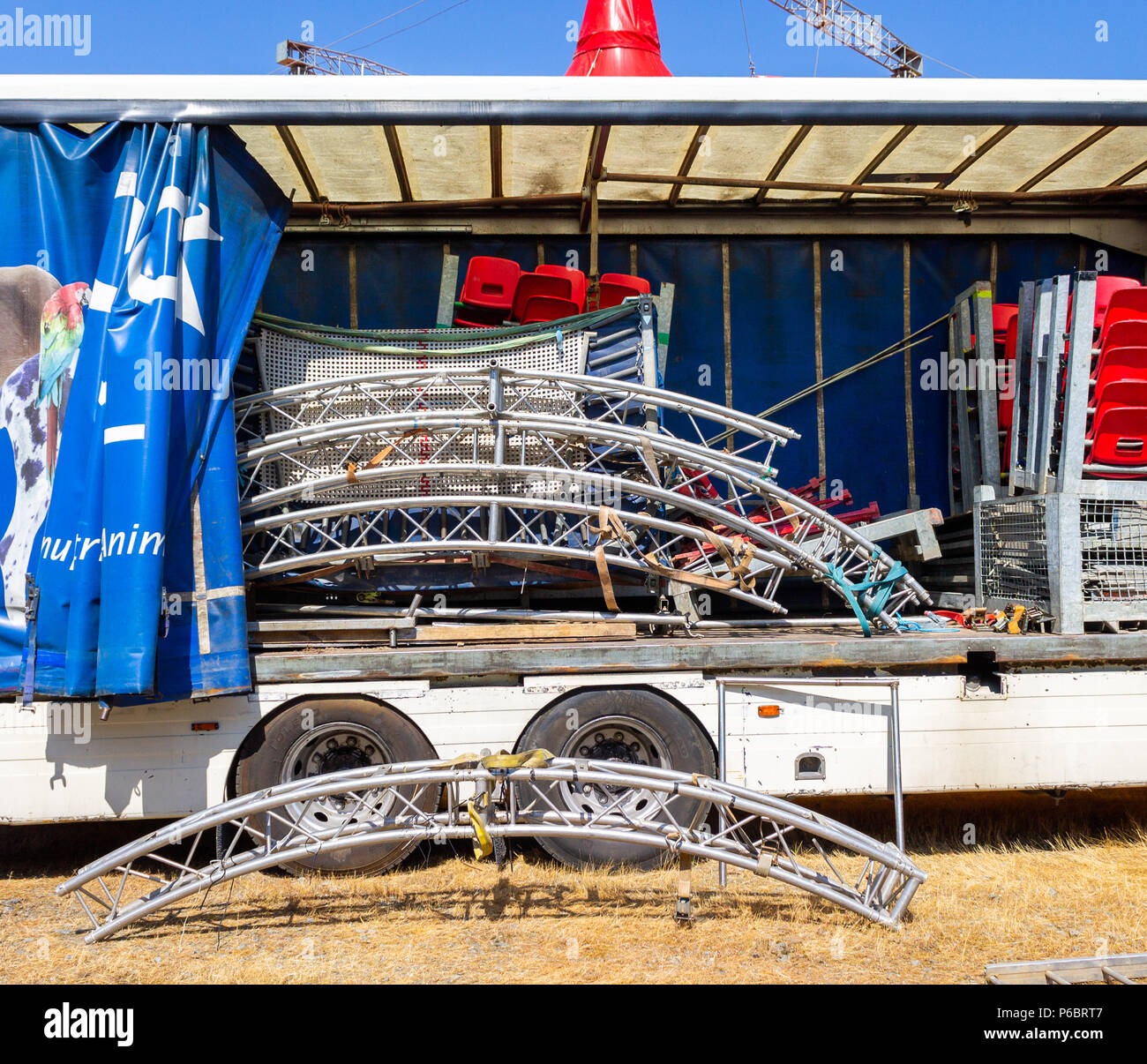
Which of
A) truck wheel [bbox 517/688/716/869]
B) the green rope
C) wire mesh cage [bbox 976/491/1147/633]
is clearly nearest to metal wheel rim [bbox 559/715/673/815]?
truck wheel [bbox 517/688/716/869]

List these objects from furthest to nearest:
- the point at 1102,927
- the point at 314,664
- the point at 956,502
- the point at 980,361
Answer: the point at 956,502, the point at 980,361, the point at 314,664, the point at 1102,927

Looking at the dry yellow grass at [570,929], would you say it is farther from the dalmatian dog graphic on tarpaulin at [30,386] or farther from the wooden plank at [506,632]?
the dalmatian dog graphic on tarpaulin at [30,386]

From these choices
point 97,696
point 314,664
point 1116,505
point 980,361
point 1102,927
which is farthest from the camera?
point 980,361

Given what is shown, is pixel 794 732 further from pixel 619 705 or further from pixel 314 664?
pixel 314 664

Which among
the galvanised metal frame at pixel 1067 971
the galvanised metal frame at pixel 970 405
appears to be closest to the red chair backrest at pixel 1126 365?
the galvanised metal frame at pixel 970 405

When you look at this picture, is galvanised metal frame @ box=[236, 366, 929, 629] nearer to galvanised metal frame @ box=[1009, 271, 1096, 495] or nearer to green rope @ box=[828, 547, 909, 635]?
green rope @ box=[828, 547, 909, 635]

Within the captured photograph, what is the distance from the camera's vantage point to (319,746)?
6.03m

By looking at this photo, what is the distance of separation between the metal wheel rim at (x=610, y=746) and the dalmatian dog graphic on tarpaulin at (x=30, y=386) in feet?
11.8

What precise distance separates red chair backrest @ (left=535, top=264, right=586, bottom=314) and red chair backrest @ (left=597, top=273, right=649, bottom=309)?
0.48 metres

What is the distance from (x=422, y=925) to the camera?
521 cm

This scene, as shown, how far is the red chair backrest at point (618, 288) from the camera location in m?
8.72

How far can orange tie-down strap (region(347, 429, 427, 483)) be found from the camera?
6306 millimetres

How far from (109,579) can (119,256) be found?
6.67 feet

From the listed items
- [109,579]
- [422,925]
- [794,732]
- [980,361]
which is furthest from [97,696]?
[980,361]
